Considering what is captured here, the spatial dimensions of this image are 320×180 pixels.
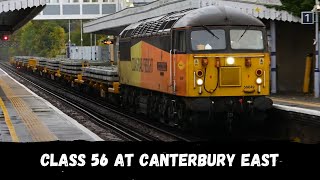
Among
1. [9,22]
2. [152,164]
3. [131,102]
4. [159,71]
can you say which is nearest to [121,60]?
[131,102]

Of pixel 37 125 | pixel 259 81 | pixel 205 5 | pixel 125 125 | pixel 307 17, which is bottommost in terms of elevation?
pixel 125 125

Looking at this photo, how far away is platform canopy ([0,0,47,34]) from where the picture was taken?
26.2m

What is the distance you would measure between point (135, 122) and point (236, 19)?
5.75m

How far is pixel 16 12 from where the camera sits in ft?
116

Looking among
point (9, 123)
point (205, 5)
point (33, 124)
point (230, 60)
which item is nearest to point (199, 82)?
point (230, 60)

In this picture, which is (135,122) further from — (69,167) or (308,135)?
(69,167)

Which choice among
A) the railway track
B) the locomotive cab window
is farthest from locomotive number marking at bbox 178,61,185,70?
the railway track

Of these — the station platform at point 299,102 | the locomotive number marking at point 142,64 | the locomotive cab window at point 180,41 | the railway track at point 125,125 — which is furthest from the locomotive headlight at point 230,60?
the locomotive number marking at point 142,64

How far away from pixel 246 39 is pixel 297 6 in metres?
11.1

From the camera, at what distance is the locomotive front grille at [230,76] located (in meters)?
14.5

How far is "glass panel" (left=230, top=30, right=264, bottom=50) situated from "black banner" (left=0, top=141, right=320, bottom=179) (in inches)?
307

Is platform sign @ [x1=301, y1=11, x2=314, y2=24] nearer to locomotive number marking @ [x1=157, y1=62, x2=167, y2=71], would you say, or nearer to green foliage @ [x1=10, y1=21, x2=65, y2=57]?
locomotive number marking @ [x1=157, y1=62, x2=167, y2=71]

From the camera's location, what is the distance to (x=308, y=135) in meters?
13.6

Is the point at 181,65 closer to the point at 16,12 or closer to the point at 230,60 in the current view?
the point at 230,60
